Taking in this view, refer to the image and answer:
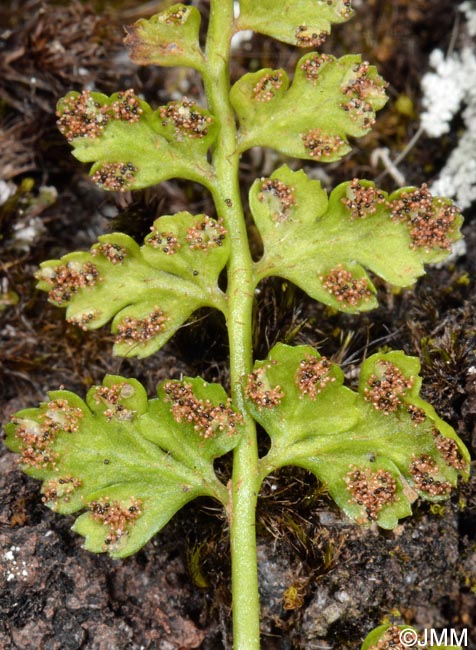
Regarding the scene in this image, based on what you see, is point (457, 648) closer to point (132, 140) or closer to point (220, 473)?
point (220, 473)

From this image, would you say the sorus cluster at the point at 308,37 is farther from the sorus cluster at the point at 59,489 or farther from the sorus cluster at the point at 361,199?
the sorus cluster at the point at 59,489

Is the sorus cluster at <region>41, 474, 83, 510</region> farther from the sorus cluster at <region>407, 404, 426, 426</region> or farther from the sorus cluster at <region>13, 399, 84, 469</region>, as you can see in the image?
the sorus cluster at <region>407, 404, 426, 426</region>

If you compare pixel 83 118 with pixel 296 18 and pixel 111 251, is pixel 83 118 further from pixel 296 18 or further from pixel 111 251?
pixel 296 18

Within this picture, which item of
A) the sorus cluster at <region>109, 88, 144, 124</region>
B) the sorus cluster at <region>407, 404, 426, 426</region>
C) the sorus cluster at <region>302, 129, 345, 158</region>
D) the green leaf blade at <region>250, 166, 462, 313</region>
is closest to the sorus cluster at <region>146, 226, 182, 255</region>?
the green leaf blade at <region>250, 166, 462, 313</region>

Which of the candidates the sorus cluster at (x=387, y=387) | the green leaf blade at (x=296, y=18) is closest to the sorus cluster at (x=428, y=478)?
the sorus cluster at (x=387, y=387)

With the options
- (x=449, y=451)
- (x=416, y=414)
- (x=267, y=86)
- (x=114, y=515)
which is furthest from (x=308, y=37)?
(x=114, y=515)
